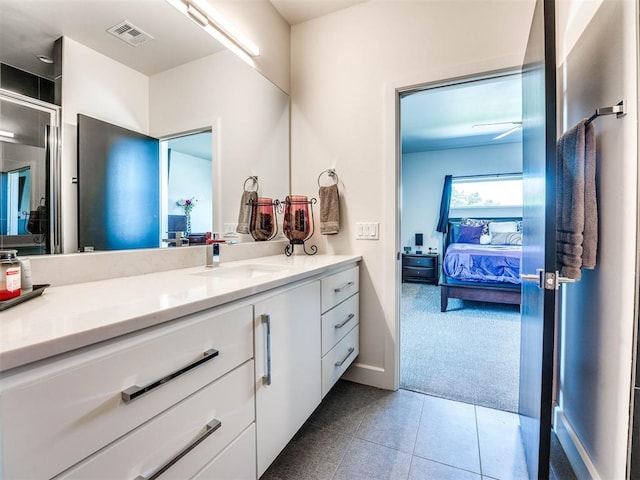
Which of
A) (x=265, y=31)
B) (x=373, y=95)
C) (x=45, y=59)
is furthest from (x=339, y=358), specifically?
(x=265, y=31)

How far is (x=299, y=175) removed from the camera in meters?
2.31

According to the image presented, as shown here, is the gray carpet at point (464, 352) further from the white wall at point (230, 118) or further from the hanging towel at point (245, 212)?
the white wall at point (230, 118)

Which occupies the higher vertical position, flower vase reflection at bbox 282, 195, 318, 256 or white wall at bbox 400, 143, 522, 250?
white wall at bbox 400, 143, 522, 250

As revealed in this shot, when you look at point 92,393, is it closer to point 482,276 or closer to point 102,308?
point 102,308

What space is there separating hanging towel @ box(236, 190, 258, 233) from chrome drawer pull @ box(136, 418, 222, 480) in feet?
3.96

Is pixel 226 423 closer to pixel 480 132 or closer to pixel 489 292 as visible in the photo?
pixel 489 292

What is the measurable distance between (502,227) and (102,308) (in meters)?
6.12

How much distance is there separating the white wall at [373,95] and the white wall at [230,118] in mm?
176

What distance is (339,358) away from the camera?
1.74m

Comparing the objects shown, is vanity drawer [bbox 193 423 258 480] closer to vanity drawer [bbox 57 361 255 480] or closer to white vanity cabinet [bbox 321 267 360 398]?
vanity drawer [bbox 57 361 255 480]

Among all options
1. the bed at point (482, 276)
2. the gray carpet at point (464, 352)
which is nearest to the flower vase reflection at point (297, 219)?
the gray carpet at point (464, 352)

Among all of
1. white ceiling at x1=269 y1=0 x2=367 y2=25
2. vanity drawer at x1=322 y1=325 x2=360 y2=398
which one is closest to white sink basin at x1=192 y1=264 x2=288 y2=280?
vanity drawer at x1=322 y1=325 x2=360 y2=398

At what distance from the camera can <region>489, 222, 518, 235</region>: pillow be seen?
5430 millimetres

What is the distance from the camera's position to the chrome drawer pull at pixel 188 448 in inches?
28.2
